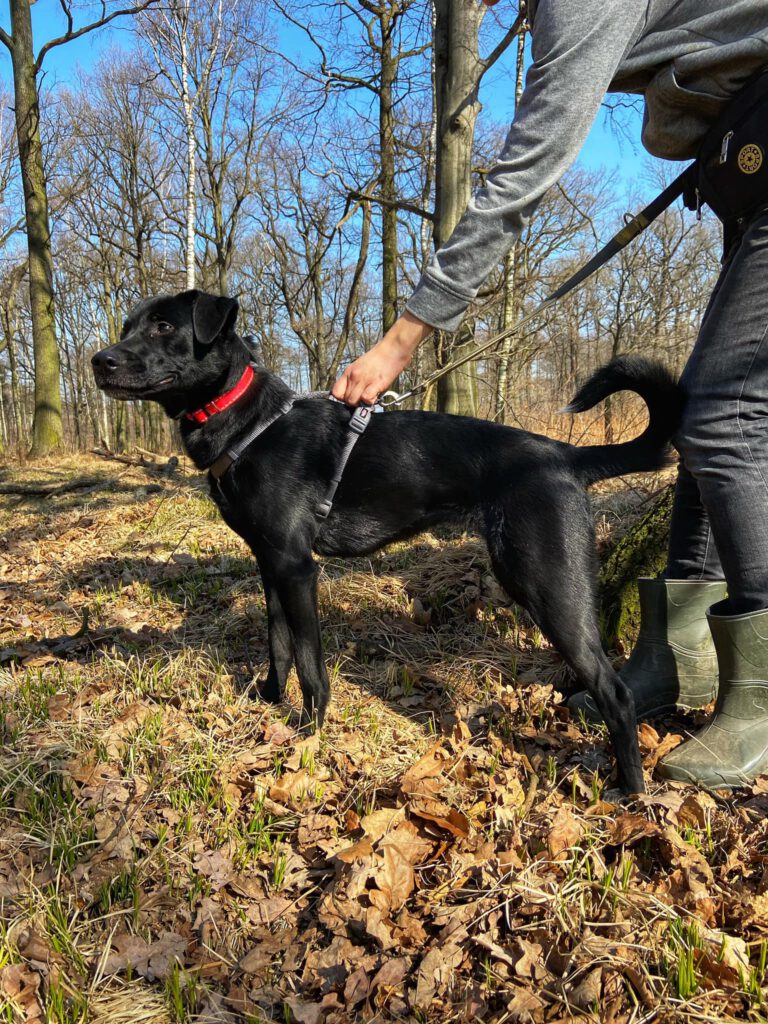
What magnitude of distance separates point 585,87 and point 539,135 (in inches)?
6.3

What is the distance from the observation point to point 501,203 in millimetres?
1927

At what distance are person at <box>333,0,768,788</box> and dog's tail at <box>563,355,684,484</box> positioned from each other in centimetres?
7

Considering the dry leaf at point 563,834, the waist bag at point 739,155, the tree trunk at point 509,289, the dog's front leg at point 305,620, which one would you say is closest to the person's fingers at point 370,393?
the dog's front leg at point 305,620

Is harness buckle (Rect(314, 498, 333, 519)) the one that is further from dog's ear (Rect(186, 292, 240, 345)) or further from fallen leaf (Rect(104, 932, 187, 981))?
fallen leaf (Rect(104, 932, 187, 981))

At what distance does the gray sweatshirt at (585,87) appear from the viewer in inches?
→ 68.4

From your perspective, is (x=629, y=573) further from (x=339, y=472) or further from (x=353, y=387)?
(x=353, y=387)

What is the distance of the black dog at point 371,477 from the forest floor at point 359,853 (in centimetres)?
33

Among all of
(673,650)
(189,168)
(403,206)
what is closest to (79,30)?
(189,168)

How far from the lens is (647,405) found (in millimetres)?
2268

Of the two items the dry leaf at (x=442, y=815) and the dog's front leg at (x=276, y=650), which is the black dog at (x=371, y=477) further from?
the dry leaf at (x=442, y=815)

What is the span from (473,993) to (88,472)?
10.6 m

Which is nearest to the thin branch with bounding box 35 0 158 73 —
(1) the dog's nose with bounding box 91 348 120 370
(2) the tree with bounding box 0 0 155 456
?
(2) the tree with bounding box 0 0 155 456

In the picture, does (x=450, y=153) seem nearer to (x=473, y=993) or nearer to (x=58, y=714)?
(x=58, y=714)

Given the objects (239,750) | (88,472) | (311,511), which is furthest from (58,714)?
(88,472)
